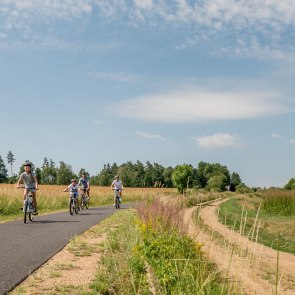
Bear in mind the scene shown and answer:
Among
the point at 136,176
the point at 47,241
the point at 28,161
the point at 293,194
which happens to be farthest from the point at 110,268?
the point at 136,176

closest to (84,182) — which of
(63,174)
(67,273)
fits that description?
(67,273)

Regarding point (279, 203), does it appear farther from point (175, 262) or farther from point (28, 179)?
point (175, 262)

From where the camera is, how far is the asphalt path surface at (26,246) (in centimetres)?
720

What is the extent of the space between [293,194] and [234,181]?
166481mm

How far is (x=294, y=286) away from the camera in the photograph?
9.78 metres

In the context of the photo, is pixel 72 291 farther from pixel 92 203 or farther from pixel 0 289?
pixel 92 203

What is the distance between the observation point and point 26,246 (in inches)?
399

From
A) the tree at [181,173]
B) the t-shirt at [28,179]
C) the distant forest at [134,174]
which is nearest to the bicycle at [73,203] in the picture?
the t-shirt at [28,179]

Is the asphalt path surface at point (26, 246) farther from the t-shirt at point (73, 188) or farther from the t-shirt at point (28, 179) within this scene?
the t-shirt at point (73, 188)

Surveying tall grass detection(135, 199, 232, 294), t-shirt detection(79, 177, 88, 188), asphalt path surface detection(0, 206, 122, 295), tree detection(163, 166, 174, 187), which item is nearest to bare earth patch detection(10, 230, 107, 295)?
asphalt path surface detection(0, 206, 122, 295)

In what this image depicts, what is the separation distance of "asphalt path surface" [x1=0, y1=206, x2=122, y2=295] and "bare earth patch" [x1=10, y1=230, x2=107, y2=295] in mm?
183

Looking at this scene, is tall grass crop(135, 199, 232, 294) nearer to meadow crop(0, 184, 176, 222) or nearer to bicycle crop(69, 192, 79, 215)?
meadow crop(0, 184, 176, 222)

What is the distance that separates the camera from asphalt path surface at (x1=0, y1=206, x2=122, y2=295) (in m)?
7.20

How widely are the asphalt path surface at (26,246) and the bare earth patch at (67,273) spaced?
18 centimetres
